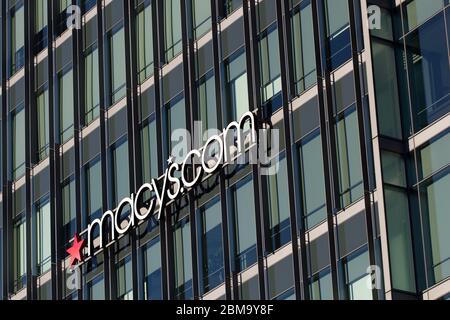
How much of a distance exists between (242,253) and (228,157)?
3.16 metres

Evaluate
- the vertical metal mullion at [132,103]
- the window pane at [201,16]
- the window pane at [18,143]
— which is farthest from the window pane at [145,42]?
the window pane at [18,143]

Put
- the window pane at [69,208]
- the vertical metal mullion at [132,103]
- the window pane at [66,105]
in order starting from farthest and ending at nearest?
the window pane at [66,105], the window pane at [69,208], the vertical metal mullion at [132,103]

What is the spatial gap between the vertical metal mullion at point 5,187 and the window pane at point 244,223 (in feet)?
46.7

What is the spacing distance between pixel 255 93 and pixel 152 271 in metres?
7.50

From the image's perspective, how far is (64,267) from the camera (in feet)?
201

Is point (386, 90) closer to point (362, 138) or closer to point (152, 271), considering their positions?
point (362, 138)

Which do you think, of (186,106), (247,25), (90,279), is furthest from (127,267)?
(247,25)

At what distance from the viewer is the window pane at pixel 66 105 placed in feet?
209

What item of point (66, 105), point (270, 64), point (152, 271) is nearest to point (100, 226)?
point (152, 271)

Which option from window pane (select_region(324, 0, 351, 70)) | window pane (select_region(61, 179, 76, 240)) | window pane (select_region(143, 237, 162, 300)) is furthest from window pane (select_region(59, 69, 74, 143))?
window pane (select_region(324, 0, 351, 70))

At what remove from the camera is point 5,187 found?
6662 cm

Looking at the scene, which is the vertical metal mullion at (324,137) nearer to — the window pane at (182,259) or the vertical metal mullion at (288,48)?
the vertical metal mullion at (288,48)

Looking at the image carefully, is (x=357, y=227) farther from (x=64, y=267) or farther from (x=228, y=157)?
(x=64, y=267)

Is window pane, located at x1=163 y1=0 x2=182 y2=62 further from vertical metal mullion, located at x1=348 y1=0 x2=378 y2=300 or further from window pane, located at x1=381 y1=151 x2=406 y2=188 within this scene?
window pane, located at x1=381 y1=151 x2=406 y2=188
